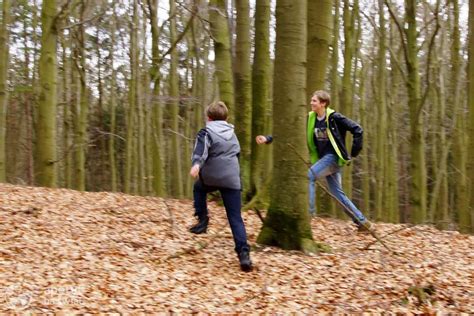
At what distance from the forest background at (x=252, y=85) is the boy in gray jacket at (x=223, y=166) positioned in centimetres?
77

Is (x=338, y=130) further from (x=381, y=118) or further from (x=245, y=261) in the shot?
(x=381, y=118)

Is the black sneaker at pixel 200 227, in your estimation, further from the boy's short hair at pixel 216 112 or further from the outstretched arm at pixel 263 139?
the boy's short hair at pixel 216 112

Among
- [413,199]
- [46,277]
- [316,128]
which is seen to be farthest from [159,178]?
[46,277]

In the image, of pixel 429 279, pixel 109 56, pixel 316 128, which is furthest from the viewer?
pixel 109 56

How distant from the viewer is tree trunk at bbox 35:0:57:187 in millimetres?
12070

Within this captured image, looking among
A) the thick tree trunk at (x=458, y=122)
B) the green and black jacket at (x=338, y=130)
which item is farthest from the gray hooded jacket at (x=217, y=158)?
the thick tree trunk at (x=458, y=122)

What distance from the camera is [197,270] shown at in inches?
238

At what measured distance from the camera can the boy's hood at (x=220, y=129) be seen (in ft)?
20.7

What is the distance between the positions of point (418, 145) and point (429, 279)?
256 inches

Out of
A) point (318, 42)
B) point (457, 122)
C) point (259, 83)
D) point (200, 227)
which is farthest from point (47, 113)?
point (457, 122)

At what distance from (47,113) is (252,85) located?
16.2 feet

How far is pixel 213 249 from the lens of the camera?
6.89 m

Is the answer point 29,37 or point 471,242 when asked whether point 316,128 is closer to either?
point 471,242

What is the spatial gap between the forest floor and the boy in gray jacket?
41 centimetres
